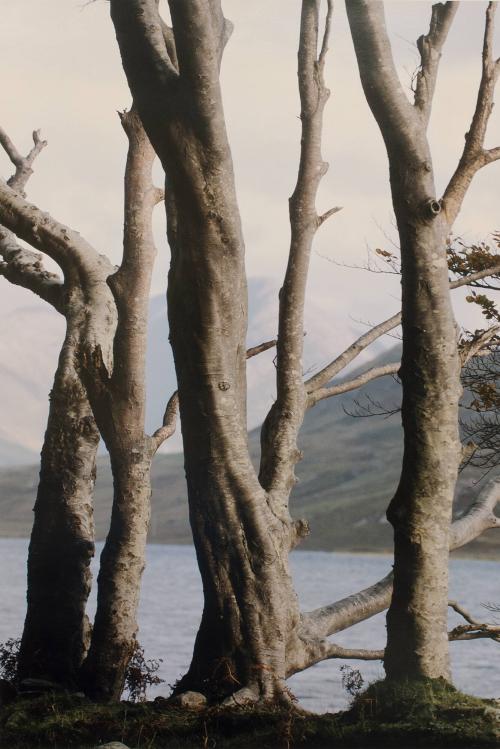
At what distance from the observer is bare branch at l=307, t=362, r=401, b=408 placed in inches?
512

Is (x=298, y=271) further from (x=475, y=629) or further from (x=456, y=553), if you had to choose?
(x=456, y=553)

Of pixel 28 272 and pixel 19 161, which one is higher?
pixel 19 161

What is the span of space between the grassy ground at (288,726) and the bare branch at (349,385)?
13.1ft

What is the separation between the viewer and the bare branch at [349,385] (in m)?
13.0

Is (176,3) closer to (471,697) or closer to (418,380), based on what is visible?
(418,380)

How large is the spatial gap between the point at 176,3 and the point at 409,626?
245 inches

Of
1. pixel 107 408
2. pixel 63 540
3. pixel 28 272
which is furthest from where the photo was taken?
pixel 28 272

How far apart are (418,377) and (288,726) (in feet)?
11.3

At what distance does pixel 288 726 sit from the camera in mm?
9211

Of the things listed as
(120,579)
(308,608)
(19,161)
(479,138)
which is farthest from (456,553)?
(479,138)

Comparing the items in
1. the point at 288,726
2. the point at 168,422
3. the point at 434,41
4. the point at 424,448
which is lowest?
the point at 288,726

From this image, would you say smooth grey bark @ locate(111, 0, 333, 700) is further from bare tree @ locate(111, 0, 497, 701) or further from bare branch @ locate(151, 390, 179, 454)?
bare branch @ locate(151, 390, 179, 454)

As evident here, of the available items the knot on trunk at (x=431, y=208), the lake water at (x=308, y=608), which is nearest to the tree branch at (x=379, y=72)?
the knot on trunk at (x=431, y=208)

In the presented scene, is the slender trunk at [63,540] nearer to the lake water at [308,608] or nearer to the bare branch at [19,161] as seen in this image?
the lake water at [308,608]
